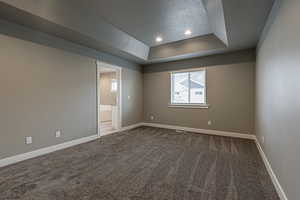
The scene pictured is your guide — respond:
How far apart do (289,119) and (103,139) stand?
3977 millimetres

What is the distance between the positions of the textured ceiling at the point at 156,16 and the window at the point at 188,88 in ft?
4.87

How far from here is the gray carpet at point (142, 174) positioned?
1761 mm

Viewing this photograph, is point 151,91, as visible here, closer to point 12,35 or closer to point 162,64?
point 162,64

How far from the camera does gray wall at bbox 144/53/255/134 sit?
4066mm

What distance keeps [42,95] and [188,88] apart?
4334mm

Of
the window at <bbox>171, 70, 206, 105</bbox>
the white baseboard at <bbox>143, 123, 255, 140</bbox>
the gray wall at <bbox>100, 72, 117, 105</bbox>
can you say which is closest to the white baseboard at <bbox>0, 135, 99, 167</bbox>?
the gray wall at <bbox>100, 72, 117, 105</bbox>

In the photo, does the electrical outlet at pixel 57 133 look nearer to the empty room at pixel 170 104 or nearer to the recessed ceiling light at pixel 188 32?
the empty room at pixel 170 104

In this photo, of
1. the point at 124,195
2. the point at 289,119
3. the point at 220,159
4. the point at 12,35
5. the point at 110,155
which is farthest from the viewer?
the point at 110,155

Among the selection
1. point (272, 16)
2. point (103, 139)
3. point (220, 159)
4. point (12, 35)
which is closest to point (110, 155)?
point (103, 139)

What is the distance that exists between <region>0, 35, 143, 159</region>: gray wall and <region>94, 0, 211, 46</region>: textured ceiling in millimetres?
1463

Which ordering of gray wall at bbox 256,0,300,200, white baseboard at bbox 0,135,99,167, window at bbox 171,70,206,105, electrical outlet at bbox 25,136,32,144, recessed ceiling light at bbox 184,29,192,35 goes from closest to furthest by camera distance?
gray wall at bbox 256,0,300,200, white baseboard at bbox 0,135,99,167, electrical outlet at bbox 25,136,32,144, recessed ceiling light at bbox 184,29,192,35, window at bbox 171,70,206,105

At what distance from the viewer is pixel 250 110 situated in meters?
4.03

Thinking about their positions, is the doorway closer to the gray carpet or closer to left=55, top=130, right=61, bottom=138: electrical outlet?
the gray carpet

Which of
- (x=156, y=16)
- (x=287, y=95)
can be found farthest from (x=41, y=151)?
(x=287, y=95)
